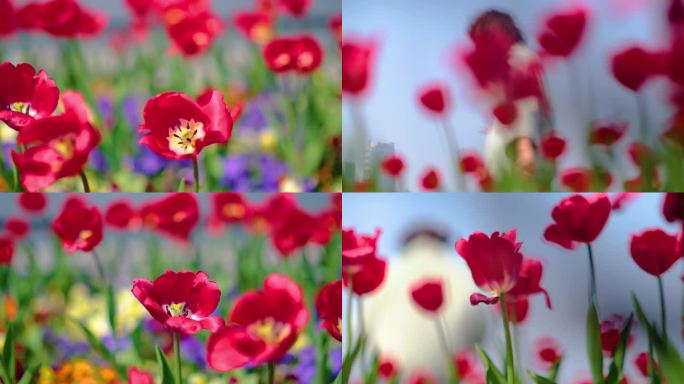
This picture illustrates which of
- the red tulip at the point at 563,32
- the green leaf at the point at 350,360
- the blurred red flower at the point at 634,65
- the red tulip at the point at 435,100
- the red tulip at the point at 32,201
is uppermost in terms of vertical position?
the red tulip at the point at 563,32

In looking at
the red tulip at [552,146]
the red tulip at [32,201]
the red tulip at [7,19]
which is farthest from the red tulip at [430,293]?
the red tulip at [7,19]

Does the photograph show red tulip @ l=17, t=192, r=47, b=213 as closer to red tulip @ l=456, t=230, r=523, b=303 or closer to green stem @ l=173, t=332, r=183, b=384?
green stem @ l=173, t=332, r=183, b=384

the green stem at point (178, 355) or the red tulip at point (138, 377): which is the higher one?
the green stem at point (178, 355)

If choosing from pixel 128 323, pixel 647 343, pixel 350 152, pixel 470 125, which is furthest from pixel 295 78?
pixel 647 343

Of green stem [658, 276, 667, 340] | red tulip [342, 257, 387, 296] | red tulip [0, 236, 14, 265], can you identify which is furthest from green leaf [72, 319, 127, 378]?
green stem [658, 276, 667, 340]

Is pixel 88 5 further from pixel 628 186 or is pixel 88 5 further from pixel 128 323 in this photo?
pixel 628 186

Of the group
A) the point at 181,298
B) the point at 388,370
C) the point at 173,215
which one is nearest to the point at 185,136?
the point at 173,215

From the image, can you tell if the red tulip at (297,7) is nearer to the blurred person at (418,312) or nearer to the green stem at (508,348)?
the blurred person at (418,312)
